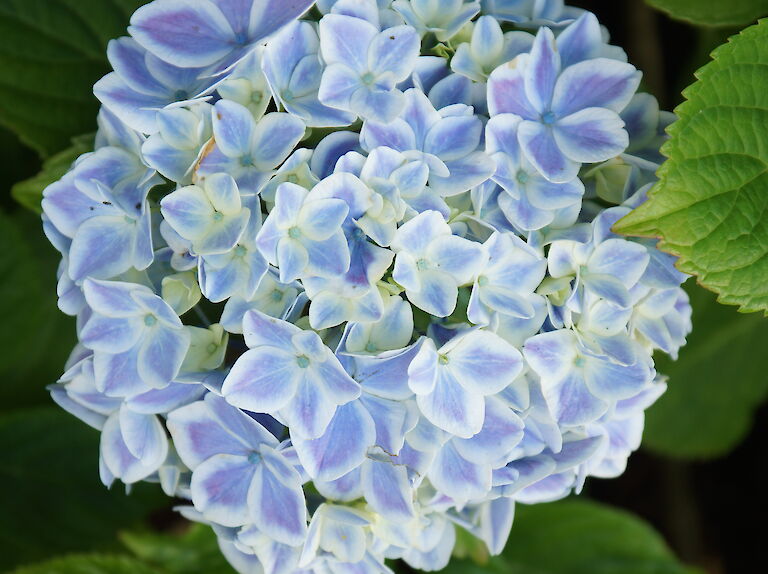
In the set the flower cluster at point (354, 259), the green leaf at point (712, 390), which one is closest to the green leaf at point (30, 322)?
the flower cluster at point (354, 259)

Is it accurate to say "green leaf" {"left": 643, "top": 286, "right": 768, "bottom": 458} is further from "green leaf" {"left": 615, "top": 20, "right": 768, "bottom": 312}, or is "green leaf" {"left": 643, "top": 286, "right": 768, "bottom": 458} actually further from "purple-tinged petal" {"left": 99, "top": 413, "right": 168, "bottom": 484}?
"purple-tinged petal" {"left": 99, "top": 413, "right": 168, "bottom": 484}

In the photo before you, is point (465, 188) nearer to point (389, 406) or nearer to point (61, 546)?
point (389, 406)

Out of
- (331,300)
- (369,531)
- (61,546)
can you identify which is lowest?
(61,546)

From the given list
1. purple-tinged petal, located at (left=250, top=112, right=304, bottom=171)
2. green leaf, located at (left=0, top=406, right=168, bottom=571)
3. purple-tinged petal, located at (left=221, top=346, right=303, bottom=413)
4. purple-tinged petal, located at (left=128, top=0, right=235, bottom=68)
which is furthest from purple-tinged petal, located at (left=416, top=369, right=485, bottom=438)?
green leaf, located at (left=0, top=406, right=168, bottom=571)

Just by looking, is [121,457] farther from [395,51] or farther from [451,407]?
[395,51]

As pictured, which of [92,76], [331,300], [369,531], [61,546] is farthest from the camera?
[61,546]

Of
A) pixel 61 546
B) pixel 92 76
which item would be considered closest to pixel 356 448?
pixel 92 76
